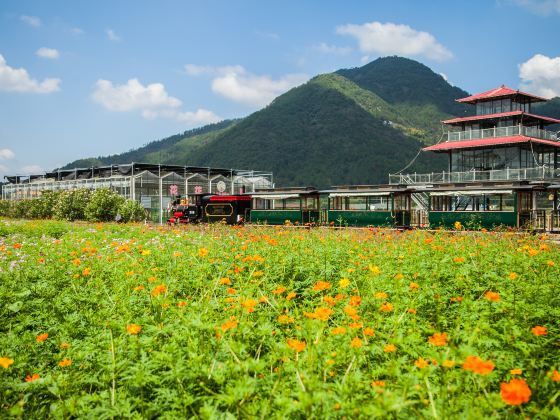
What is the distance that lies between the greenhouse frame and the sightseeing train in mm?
3426

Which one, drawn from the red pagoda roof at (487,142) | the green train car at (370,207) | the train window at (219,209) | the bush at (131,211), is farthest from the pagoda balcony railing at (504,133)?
the bush at (131,211)

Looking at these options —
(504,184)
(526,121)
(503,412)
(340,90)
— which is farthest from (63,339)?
(340,90)

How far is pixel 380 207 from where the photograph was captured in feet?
73.9

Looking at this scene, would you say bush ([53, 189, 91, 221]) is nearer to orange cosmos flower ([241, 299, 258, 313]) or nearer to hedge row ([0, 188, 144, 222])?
hedge row ([0, 188, 144, 222])

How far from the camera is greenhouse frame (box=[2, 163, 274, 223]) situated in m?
39.2

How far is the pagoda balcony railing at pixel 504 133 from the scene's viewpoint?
37.7 m

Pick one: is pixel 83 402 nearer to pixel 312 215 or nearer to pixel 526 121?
pixel 312 215

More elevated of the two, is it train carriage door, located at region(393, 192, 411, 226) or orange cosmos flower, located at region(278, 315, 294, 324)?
train carriage door, located at region(393, 192, 411, 226)

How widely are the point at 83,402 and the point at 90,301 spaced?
2140 millimetres

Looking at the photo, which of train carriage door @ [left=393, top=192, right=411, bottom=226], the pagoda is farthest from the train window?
the pagoda

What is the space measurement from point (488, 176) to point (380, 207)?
1970 centimetres

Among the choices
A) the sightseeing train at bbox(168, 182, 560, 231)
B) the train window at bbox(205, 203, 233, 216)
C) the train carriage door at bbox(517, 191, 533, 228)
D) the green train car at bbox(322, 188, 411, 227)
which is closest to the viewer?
the train carriage door at bbox(517, 191, 533, 228)

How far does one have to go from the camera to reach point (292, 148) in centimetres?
9019

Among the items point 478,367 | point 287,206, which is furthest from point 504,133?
point 478,367
